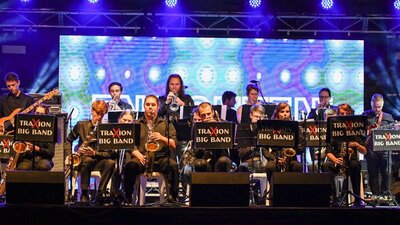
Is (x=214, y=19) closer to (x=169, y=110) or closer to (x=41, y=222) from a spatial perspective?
(x=169, y=110)

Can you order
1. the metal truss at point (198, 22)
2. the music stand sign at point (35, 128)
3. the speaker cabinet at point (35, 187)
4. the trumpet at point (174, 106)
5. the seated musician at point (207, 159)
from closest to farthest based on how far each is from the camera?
the speaker cabinet at point (35, 187)
the music stand sign at point (35, 128)
the seated musician at point (207, 159)
the trumpet at point (174, 106)
the metal truss at point (198, 22)

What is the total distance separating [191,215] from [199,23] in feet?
20.2

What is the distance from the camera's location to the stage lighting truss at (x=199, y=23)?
1286 cm

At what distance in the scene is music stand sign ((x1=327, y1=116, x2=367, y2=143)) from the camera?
8289 mm

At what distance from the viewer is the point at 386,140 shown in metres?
9.26

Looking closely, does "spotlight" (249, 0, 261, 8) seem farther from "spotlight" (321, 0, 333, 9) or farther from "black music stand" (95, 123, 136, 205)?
"black music stand" (95, 123, 136, 205)

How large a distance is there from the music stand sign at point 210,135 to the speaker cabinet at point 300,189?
2.67 feet

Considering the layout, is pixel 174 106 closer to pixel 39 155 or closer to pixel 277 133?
pixel 39 155

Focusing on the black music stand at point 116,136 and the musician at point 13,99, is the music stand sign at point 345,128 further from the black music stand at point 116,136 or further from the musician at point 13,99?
the musician at point 13,99

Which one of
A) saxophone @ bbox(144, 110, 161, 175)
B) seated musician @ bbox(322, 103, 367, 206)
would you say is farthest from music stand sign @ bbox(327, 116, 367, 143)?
saxophone @ bbox(144, 110, 161, 175)

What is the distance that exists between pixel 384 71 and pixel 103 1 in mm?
5994

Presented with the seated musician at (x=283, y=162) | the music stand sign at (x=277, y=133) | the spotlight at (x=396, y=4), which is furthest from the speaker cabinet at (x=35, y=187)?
the spotlight at (x=396, y=4)

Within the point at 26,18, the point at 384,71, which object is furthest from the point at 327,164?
the point at 26,18

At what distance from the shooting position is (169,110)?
10.0 meters
